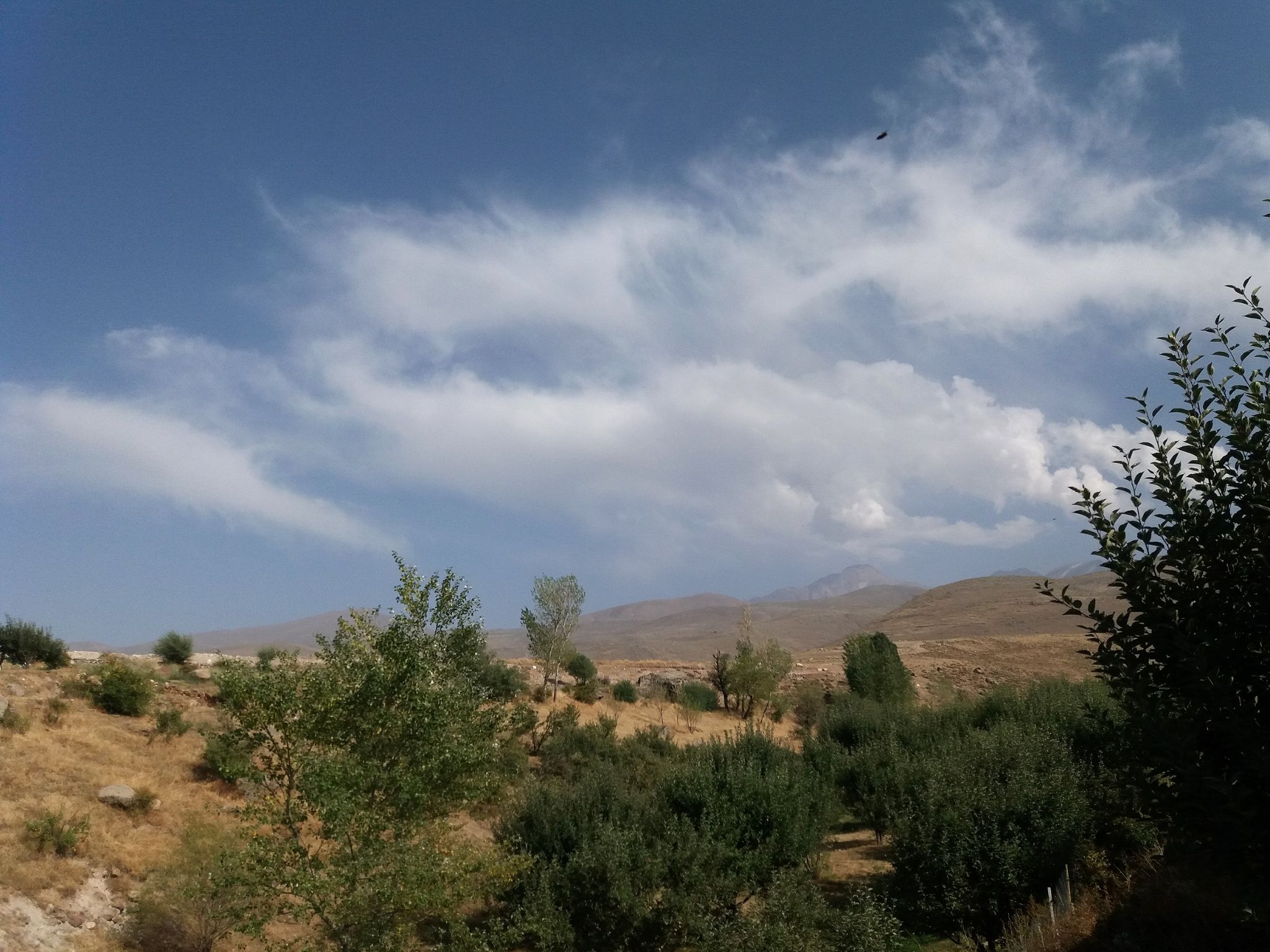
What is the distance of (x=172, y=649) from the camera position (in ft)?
130

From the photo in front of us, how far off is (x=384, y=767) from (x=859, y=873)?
626 inches

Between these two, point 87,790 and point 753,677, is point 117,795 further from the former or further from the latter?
point 753,677

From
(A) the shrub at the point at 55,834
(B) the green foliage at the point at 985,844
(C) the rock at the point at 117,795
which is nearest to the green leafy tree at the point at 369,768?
(A) the shrub at the point at 55,834

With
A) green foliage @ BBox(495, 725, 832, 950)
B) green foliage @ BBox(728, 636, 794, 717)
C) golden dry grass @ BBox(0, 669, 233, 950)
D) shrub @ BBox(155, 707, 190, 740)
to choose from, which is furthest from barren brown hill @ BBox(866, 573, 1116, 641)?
golden dry grass @ BBox(0, 669, 233, 950)

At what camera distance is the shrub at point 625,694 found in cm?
4719

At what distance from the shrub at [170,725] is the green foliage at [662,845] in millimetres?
12222

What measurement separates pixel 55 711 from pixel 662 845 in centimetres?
1884

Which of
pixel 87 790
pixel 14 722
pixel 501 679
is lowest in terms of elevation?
pixel 87 790

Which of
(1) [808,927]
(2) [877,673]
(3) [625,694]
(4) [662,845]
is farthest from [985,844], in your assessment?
(3) [625,694]

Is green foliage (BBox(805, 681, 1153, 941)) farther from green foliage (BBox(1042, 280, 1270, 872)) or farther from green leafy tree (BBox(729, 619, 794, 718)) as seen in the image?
green leafy tree (BBox(729, 619, 794, 718))

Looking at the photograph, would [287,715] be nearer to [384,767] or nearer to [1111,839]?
[384,767]

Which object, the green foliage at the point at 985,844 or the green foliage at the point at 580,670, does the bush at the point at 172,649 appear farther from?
the green foliage at the point at 985,844

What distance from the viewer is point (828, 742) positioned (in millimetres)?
28328

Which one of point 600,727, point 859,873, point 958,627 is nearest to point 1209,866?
point 859,873
